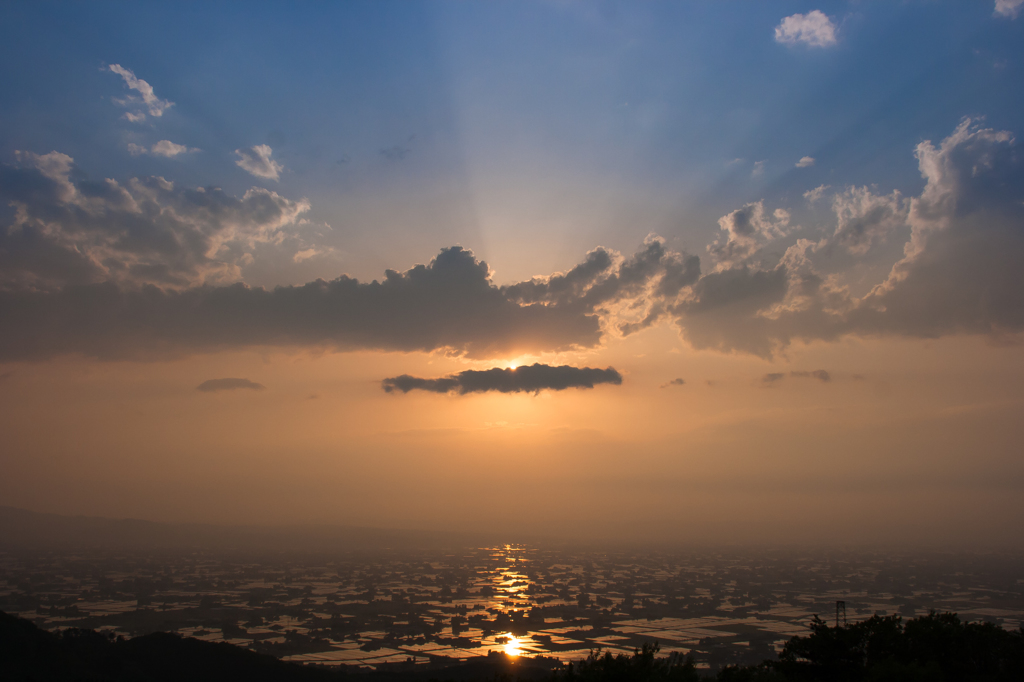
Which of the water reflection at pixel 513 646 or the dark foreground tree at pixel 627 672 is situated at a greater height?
the dark foreground tree at pixel 627 672

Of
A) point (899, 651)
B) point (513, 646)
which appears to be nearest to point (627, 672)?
point (899, 651)

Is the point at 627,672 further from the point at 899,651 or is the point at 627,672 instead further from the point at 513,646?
the point at 513,646

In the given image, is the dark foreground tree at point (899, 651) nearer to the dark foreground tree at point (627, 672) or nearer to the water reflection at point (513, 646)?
the dark foreground tree at point (627, 672)

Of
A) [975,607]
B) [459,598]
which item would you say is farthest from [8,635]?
[975,607]

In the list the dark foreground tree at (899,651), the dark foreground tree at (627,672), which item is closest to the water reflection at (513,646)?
the dark foreground tree at (899,651)

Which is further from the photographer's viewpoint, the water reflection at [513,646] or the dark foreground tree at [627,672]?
the water reflection at [513,646]

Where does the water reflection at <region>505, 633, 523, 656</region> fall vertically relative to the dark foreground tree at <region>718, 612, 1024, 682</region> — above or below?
below

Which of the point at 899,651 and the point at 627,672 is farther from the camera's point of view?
the point at 899,651

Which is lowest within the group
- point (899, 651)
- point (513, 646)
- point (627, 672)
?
point (513, 646)

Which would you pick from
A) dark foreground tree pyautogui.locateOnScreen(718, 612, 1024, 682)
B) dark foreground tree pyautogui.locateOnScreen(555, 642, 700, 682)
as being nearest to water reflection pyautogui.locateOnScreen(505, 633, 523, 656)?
dark foreground tree pyautogui.locateOnScreen(718, 612, 1024, 682)

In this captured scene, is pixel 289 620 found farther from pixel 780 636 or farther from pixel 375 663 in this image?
pixel 780 636

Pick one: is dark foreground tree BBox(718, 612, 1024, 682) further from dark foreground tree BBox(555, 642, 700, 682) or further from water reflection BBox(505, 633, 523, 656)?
water reflection BBox(505, 633, 523, 656)

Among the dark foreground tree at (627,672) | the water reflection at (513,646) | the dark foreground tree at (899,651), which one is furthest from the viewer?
the water reflection at (513,646)
